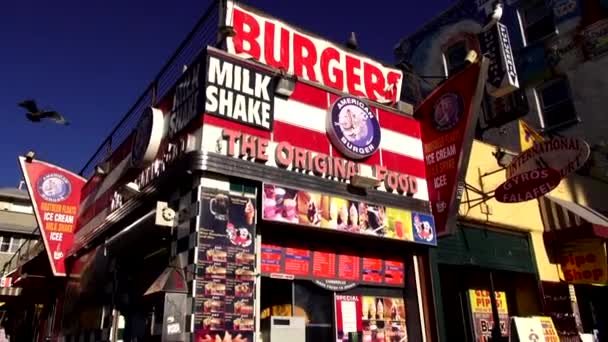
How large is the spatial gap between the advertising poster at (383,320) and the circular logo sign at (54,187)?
1027cm

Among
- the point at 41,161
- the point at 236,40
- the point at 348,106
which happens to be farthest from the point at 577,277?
the point at 41,161

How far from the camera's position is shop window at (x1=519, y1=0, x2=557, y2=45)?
19125mm

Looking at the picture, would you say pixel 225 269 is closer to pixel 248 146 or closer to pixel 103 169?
pixel 248 146

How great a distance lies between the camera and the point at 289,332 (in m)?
7.95

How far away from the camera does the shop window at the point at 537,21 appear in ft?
62.7

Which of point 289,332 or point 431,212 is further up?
point 431,212

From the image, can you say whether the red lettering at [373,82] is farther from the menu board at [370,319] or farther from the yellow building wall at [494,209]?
the menu board at [370,319]

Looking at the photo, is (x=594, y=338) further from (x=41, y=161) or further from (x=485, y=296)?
(x=41, y=161)

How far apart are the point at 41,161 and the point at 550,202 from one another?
50.2 ft

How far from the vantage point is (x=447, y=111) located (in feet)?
35.5

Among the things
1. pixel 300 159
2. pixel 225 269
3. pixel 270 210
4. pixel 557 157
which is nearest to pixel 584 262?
pixel 557 157

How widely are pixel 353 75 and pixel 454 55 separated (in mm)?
12222

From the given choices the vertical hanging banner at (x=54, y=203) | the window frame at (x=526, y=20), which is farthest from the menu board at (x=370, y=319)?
the window frame at (x=526, y=20)

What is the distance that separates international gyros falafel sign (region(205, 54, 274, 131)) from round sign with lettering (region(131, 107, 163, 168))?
7.21ft
